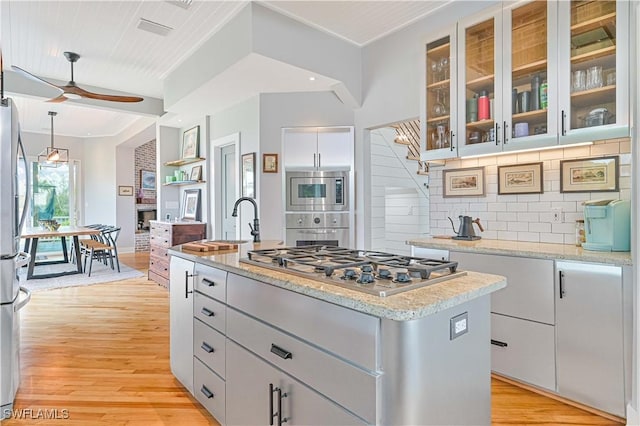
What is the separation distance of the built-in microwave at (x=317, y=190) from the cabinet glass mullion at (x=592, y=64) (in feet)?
7.72

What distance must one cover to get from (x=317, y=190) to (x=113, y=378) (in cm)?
267

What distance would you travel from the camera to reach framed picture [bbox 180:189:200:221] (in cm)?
586

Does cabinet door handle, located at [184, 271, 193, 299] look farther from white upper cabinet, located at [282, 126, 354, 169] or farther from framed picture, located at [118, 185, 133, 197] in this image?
framed picture, located at [118, 185, 133, 197]

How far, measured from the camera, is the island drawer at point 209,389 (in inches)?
76.2

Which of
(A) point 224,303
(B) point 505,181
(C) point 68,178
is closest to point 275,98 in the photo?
(B) point 505,181

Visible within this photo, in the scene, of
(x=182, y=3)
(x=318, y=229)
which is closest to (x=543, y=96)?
(x=318, y=229)

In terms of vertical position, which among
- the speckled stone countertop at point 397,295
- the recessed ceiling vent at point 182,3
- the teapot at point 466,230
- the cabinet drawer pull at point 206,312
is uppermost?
the recessed ceiling vent at point 182,3

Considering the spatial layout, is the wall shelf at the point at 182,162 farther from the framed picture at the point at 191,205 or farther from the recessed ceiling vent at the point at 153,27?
the recessed ceiling vent at the point at 153,27

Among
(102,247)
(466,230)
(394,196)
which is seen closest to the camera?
(466,230)

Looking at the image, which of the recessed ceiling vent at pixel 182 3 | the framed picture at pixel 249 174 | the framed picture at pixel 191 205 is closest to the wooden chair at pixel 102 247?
the framed picture at pixel 191 205

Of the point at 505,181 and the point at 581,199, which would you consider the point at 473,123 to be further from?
the point at 581,199

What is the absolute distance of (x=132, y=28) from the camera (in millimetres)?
3729

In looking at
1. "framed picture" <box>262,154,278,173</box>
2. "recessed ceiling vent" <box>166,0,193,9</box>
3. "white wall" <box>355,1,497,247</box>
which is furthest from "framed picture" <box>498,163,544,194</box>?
"recessed ceiling vent" <box>166,0,193,9</box>

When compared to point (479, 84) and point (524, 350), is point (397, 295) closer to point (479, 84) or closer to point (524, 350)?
point (524, 350)
